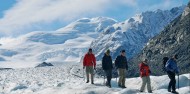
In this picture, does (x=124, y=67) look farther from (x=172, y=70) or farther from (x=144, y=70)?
(x=172, y=70)

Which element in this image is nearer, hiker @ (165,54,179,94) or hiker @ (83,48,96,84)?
hiker @ (165,54,179,94)

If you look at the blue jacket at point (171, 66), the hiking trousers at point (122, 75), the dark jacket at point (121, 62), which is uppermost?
the dark jacket at point (121, 62)

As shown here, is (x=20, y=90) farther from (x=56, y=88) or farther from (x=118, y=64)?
(x=118, y=64)

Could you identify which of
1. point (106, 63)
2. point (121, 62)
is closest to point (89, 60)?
point (106, 63)

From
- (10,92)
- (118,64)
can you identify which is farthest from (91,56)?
(10,92)

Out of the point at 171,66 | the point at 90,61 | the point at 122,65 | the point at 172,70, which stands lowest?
the point at 172,70

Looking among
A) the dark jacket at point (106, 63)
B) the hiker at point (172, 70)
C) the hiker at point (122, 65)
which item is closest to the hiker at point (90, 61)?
the dark jacket at point (106, 63)

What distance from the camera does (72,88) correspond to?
1326 inches

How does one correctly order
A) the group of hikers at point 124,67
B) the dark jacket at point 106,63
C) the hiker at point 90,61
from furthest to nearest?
the hiker at point 90,61, the dark jacket at point 106,63, the group of hikers at point 124,67

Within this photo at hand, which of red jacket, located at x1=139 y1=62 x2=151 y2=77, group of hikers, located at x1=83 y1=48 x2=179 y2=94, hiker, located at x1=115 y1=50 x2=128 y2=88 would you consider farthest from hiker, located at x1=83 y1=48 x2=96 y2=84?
red jacket, located at x1=139 y1=62 x2=151 y2=77

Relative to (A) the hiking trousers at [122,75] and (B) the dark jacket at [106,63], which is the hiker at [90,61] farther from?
(A) the hiking trousers at [122,75]

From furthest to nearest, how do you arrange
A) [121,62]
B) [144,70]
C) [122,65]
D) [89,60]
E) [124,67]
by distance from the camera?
[89,60], [124,67], [122,65], [121,62], [144,70]

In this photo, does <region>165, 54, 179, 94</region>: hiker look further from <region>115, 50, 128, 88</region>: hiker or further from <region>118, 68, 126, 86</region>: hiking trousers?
<region>118, 68, 126, 86</region>: hiking trousers

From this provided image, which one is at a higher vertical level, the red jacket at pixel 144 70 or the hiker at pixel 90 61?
the hiker at pixel 90 61
